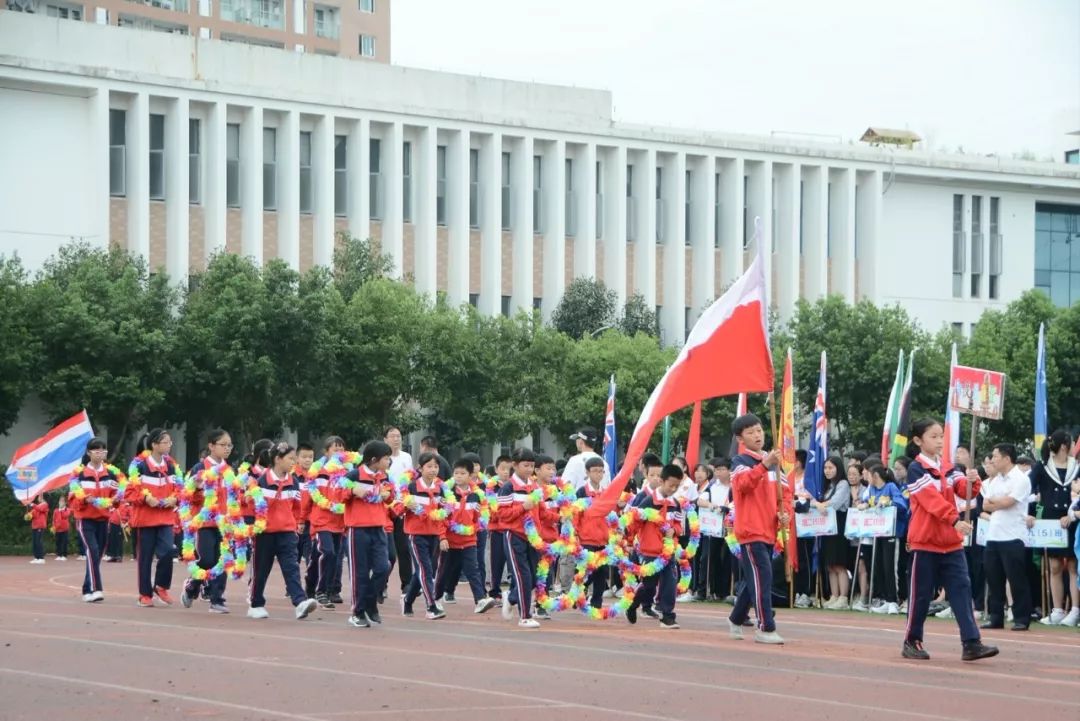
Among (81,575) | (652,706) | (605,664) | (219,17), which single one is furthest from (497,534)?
(219,17)

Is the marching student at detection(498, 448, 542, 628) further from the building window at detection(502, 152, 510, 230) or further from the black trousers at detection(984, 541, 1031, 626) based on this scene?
the building window at detection(502, 152, 510, 230)

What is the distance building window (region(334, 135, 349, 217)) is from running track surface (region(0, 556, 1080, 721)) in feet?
125

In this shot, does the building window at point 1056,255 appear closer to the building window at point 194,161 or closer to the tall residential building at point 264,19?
the building window at point 194,161

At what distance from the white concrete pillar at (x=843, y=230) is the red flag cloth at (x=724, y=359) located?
48.1 meters

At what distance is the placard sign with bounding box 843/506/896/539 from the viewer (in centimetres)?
2202

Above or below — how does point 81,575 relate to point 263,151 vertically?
below

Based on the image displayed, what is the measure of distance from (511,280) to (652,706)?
48.7 metres

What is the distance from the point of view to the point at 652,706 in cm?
1188

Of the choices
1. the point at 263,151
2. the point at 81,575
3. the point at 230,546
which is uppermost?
the point at 263,151

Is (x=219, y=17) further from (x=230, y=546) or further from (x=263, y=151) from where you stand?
(x=230, y=546)

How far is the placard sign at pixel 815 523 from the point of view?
22969mm

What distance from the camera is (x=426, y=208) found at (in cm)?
5838

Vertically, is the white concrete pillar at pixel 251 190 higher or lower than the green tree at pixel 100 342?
higher

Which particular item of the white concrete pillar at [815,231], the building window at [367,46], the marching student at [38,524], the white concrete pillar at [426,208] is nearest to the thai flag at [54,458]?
the marching student at [38,524]
